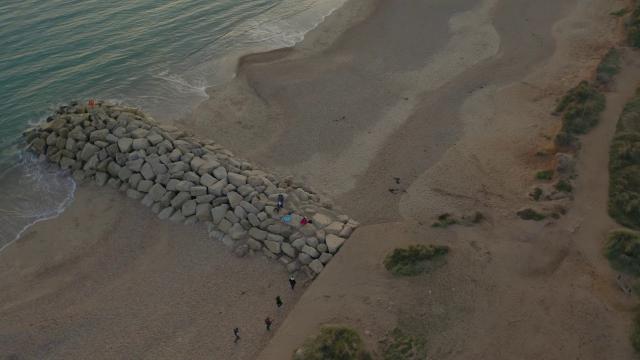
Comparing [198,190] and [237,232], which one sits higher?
[198,190]

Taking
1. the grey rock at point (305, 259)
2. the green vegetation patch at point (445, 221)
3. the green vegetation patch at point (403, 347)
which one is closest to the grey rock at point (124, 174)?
the grey rock at point (305, 259)

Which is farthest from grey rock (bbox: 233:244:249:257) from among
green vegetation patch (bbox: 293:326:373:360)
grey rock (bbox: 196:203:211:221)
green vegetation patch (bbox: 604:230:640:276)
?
green vegetation patch (bbox: 604:230:640:276)

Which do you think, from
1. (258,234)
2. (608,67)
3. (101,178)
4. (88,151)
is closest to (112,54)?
(88,151)

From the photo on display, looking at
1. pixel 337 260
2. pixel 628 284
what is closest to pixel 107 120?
pixel 337 260

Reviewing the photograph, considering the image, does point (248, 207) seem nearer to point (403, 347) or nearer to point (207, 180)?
point (207, 180)

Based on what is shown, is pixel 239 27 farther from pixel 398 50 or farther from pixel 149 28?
pixel 398 50

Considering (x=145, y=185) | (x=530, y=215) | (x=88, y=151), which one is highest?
(x=88, y=151)

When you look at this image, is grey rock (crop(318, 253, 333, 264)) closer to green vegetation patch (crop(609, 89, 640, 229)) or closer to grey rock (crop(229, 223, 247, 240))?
grey rock (crop(229, 223, 247, 240))
